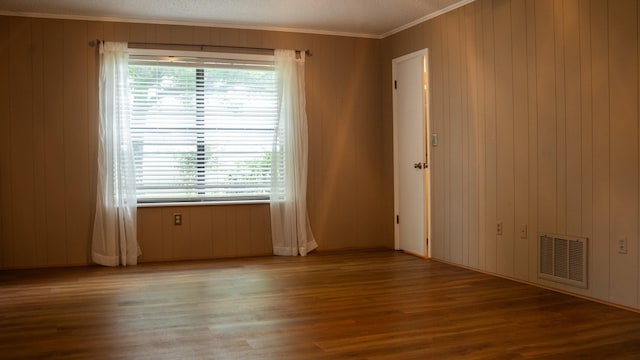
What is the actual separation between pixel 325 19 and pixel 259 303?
3.19 m

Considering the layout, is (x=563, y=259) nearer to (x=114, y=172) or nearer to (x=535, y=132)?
(x=535, y=132)

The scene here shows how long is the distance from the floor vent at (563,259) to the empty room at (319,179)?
2 centimetres

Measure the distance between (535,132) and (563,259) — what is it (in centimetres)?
99

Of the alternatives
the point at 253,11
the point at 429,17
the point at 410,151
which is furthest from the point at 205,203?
the point at 429,17

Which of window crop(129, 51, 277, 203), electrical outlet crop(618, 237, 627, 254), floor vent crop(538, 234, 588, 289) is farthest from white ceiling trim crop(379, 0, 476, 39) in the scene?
electrical outlet crop(618, 237, 627, 254)

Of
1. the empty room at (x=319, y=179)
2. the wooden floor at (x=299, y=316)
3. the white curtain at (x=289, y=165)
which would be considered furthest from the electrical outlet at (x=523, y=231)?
the white curtain at (x=289, y=165)

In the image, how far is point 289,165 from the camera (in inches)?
262

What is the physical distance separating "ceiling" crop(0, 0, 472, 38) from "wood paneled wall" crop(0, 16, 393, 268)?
13 centimetres

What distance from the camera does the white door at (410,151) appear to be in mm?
6422

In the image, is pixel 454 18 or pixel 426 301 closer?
pixel 426 301

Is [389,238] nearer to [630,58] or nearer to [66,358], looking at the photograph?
[630,58]

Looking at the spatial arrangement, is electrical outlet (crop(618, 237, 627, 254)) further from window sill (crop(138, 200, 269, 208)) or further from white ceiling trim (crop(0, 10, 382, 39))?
white ceiling trim (crop(0, 10, 382, 39))

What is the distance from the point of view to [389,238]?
23.4 ft

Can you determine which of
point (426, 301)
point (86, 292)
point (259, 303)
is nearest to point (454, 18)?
point (426, 301)
